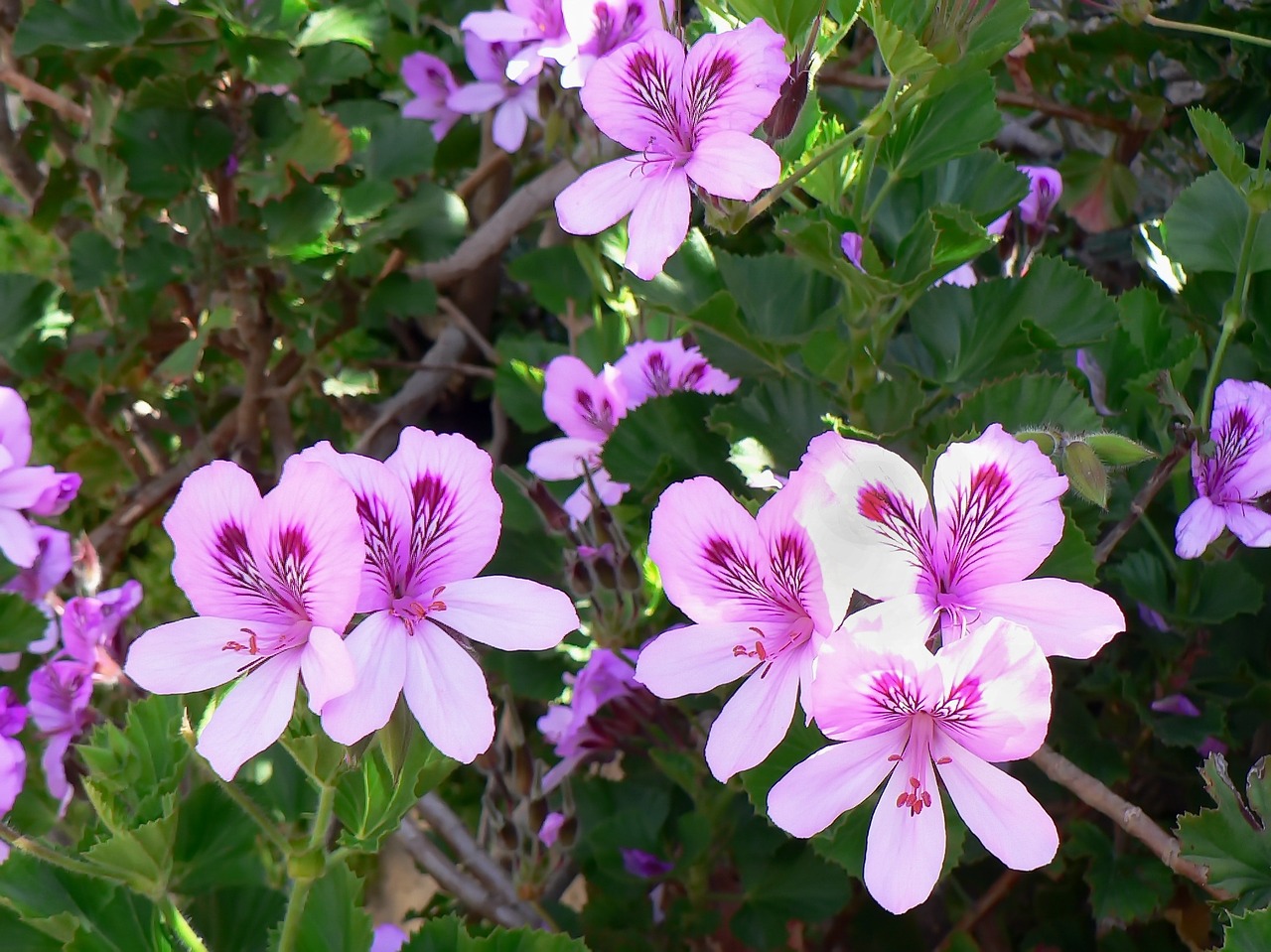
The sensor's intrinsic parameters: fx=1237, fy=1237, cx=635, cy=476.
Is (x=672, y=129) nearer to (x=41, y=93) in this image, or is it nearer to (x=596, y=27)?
(x=596, y=27)

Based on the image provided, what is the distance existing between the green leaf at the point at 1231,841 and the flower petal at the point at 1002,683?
0.27 m

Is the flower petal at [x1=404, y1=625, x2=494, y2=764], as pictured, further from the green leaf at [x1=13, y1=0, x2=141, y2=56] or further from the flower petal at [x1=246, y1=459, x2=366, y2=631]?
the green leaf at [x1=13, y1=0, x2=141, y2=56]

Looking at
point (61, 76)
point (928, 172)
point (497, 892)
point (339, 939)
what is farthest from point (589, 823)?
point (61, 76)

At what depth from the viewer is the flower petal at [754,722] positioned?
0.56 metres

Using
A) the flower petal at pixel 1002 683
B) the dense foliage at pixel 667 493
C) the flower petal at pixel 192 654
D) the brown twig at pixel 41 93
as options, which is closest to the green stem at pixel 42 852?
the dense foliage at pixel 667 493

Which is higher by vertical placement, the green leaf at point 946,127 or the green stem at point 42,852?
the green leaf at point 946,127

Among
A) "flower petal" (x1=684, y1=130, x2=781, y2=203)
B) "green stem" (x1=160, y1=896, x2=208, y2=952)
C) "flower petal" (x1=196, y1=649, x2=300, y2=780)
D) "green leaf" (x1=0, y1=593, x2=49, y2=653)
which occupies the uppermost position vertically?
"flower petal" (x1=684, y1=130, x2=781, y2=203)

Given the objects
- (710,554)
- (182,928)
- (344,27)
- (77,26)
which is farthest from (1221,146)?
(77,26)

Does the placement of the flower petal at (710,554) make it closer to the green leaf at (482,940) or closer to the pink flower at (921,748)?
the pink flower at (921,748)

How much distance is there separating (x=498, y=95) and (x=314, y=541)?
1007mm

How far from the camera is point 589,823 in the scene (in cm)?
116

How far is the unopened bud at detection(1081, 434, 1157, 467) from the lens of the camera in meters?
0.64

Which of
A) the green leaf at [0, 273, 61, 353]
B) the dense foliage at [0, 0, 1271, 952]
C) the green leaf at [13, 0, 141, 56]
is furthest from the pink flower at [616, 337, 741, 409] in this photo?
the green leaf at [0, 273, 61, 353]

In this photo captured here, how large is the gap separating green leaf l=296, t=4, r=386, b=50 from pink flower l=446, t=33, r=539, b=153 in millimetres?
126
